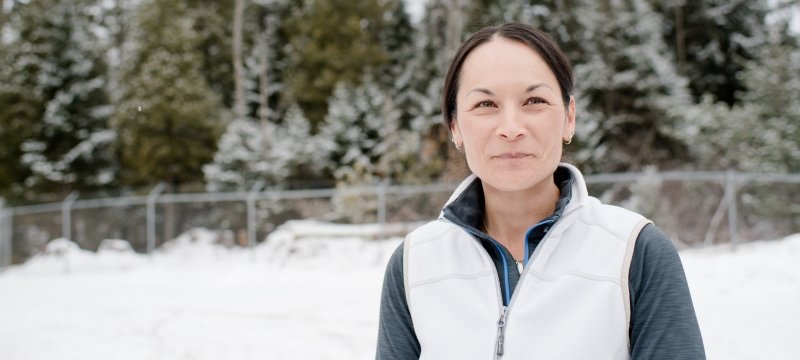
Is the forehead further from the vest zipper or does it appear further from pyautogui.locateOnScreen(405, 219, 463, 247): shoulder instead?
the vest zipper

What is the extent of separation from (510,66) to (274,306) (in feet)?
22.9

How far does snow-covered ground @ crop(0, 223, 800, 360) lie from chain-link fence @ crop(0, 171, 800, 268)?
0.92 meters

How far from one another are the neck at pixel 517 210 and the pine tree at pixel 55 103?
74.1 feet

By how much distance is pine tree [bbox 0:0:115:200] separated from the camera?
68.6ft

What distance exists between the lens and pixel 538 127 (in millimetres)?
1388

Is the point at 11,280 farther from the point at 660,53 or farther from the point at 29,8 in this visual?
the point at 660,53

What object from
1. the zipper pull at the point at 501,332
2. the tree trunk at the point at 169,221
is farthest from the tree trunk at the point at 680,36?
the zipper pull at the point at 501,332

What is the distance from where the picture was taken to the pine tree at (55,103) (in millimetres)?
20922

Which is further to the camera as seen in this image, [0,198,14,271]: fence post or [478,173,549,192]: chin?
[0,198,14,271]: fence post

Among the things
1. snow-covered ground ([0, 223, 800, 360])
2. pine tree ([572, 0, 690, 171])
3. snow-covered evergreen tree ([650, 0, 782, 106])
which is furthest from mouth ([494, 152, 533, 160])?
snow-covered evergreen tree ([650, 0, 782, 106])

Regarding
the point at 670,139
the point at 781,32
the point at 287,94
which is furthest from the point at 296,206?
the point at 781,32

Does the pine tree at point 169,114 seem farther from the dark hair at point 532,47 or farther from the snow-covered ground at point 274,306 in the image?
the dark hair at point 532,47

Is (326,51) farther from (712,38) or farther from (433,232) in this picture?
(433,232)

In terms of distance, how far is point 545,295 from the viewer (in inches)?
51.6
